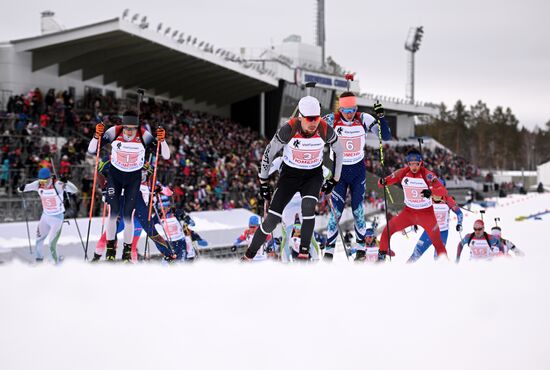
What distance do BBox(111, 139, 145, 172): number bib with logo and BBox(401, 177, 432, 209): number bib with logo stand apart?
3691 mm

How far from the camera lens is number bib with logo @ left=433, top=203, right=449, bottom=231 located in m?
10.0

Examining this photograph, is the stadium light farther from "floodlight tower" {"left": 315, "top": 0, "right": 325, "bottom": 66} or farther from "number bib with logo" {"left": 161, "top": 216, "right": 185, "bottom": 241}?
"floodlight tower" {"left": 315, "top": 0, "right": 325, "bottom": 66}

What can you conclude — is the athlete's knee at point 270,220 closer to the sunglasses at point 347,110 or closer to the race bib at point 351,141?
the race bib at point 351,141

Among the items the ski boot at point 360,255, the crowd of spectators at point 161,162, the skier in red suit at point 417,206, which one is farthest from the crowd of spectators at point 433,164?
the ski boot at point 360,255

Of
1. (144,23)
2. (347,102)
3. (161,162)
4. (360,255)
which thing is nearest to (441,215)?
(360,255)

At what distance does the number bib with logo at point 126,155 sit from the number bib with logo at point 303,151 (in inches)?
95.0

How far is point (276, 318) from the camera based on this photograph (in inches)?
178

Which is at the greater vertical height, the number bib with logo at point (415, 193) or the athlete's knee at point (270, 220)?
the number bib with logo at point (415, 193)

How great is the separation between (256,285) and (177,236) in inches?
289

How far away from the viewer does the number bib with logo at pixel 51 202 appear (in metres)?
12.1

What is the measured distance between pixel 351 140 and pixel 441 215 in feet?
7.58

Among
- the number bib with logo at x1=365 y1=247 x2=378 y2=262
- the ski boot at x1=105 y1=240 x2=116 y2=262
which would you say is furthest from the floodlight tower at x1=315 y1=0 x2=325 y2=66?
the ski boot at x1=105 y1=240 x2=116 y2=262

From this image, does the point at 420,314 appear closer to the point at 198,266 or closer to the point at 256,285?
the point at 256,285

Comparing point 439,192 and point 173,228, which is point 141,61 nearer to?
point 173,228
